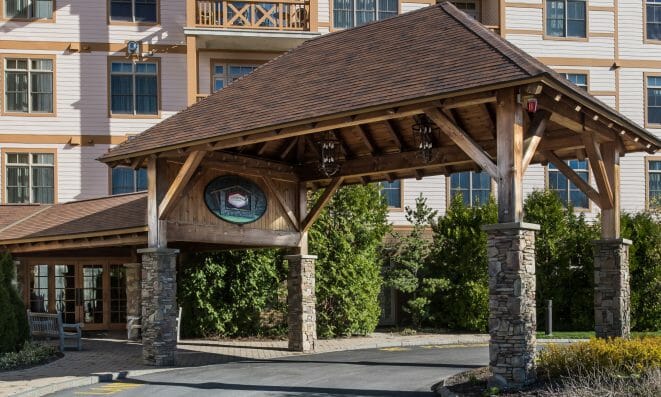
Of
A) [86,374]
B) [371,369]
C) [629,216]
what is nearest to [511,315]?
[371,369]

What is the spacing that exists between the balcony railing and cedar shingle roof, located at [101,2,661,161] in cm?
714

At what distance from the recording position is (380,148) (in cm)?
1908

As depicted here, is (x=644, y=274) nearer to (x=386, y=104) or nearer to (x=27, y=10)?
(x=386, y=104)

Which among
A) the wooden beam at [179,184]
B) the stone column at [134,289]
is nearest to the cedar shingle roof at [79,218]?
the wooden beam at [179,184]

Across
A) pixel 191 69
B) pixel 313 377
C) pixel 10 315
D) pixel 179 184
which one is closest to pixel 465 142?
pixel 313 377

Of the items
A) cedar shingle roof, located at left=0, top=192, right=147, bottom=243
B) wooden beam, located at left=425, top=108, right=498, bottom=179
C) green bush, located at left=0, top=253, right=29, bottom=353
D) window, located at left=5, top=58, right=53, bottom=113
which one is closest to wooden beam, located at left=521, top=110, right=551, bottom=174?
wooden beam, located at left=425, top=108, right=498, bottom=179

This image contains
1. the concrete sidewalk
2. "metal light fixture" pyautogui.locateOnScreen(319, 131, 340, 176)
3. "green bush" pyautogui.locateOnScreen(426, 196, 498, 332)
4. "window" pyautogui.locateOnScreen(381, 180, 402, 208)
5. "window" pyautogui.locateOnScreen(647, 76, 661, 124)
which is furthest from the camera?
"window" pyautogui.locateOnScreen(647, 76, 661, 124)

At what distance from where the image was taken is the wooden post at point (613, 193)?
1561 centimetres

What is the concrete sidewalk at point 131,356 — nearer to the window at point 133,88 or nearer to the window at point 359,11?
the window at point 133,88

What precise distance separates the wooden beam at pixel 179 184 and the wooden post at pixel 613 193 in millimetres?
7682

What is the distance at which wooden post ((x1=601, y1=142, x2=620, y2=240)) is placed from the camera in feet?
51.2

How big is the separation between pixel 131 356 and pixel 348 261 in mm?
7737

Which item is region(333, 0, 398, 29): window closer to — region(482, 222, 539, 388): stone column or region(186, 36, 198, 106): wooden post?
region(186, 36, 198, 106): wooden post

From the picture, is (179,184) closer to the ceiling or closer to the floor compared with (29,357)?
closer to the ceiling
